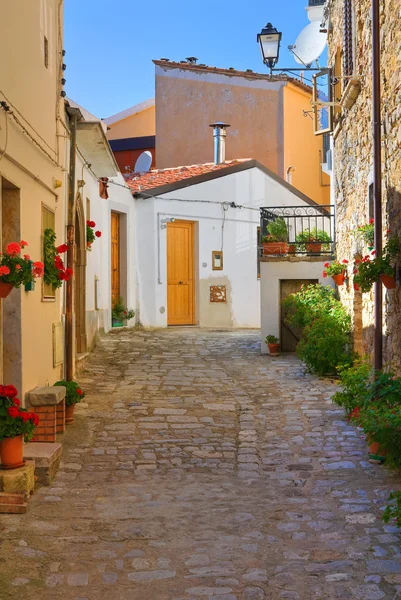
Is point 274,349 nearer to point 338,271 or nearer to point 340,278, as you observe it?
point 340,278

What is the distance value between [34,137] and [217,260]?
11464 mm

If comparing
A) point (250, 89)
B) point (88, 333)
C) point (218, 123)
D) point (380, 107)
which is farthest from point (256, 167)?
point (380, 107)

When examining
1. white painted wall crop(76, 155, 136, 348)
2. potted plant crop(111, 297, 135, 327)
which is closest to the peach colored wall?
white painted wall crop(76, 155, 136, 348)

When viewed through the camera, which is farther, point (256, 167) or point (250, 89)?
point (250, 89)

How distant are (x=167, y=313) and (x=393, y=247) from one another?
11.7 meters

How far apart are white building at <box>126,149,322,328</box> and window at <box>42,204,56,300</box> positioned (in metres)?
9.47

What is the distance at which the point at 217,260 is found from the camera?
734 inches

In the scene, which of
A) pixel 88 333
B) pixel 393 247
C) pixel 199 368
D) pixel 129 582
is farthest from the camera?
pixel 88 333

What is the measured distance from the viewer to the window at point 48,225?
312 inches

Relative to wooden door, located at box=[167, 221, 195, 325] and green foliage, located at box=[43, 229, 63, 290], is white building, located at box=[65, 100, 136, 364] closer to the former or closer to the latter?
wooden door, located at box=[167, 221, 195, 325]

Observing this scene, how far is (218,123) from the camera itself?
20.7m

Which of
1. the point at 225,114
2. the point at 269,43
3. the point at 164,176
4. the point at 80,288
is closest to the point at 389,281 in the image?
the point at 80,288

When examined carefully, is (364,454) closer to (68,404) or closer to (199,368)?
(68,404)

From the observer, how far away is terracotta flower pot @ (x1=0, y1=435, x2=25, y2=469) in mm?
5250
